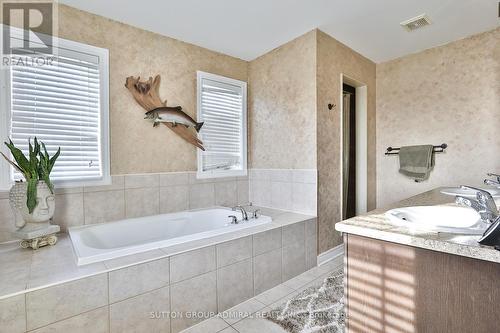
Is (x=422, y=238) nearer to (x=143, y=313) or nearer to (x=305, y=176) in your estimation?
(x=143, y=313)

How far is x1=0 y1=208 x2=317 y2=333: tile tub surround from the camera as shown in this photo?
1238 mm

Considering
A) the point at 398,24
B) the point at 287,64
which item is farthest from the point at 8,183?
the point at 398,24

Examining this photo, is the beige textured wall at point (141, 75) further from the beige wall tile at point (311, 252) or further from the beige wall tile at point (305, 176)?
the beige wall tile at point (311, 252)

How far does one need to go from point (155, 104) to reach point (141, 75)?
303 mm

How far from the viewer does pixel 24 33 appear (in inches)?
78.4

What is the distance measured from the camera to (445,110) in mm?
2975

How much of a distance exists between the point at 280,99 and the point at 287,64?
0.40 m

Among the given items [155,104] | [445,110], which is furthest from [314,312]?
[445,110]

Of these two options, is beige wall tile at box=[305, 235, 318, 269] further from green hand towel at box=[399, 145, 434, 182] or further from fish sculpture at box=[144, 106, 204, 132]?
fish sculpture at box=[144, 106, 204, 132]

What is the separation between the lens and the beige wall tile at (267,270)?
2.09 m

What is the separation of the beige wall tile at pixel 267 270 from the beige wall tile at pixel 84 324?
1.08 meters

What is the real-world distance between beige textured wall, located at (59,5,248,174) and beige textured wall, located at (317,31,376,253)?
4.51 feet

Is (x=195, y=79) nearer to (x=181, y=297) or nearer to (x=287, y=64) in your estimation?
(x=287, y=64)

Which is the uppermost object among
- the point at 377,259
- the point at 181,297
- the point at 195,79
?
the point at 195,79
